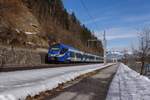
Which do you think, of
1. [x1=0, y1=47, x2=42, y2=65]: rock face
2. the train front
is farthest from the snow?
the train front

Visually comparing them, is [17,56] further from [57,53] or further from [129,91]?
[129,91]

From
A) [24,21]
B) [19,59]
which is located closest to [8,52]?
[19,59]

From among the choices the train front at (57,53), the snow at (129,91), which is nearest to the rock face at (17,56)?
the train front at (57,53)

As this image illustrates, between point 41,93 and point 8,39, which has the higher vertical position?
point 8,39

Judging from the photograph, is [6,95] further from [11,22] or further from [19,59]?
[11,22]

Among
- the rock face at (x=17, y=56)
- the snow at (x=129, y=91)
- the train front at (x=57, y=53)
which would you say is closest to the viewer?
the snow at (x=129, y=91)

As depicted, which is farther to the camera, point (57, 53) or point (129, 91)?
point (57, 53)

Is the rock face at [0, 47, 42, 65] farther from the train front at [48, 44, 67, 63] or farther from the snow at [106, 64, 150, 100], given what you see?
Result: the snow at [106, 64, 150, 100]

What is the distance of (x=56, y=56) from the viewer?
58656 millimetres

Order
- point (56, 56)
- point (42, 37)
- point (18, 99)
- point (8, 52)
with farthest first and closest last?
point (42, 37) → point (56, 56) → point (8, 52) → point (18, 99)

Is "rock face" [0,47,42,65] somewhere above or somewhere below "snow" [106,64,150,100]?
above

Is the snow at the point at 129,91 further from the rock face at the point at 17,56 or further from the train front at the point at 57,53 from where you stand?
the train front at the point at 57,53

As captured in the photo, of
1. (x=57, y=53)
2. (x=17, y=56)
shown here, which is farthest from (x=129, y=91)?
(x=57, y=53)

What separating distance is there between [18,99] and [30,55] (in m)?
41.9
